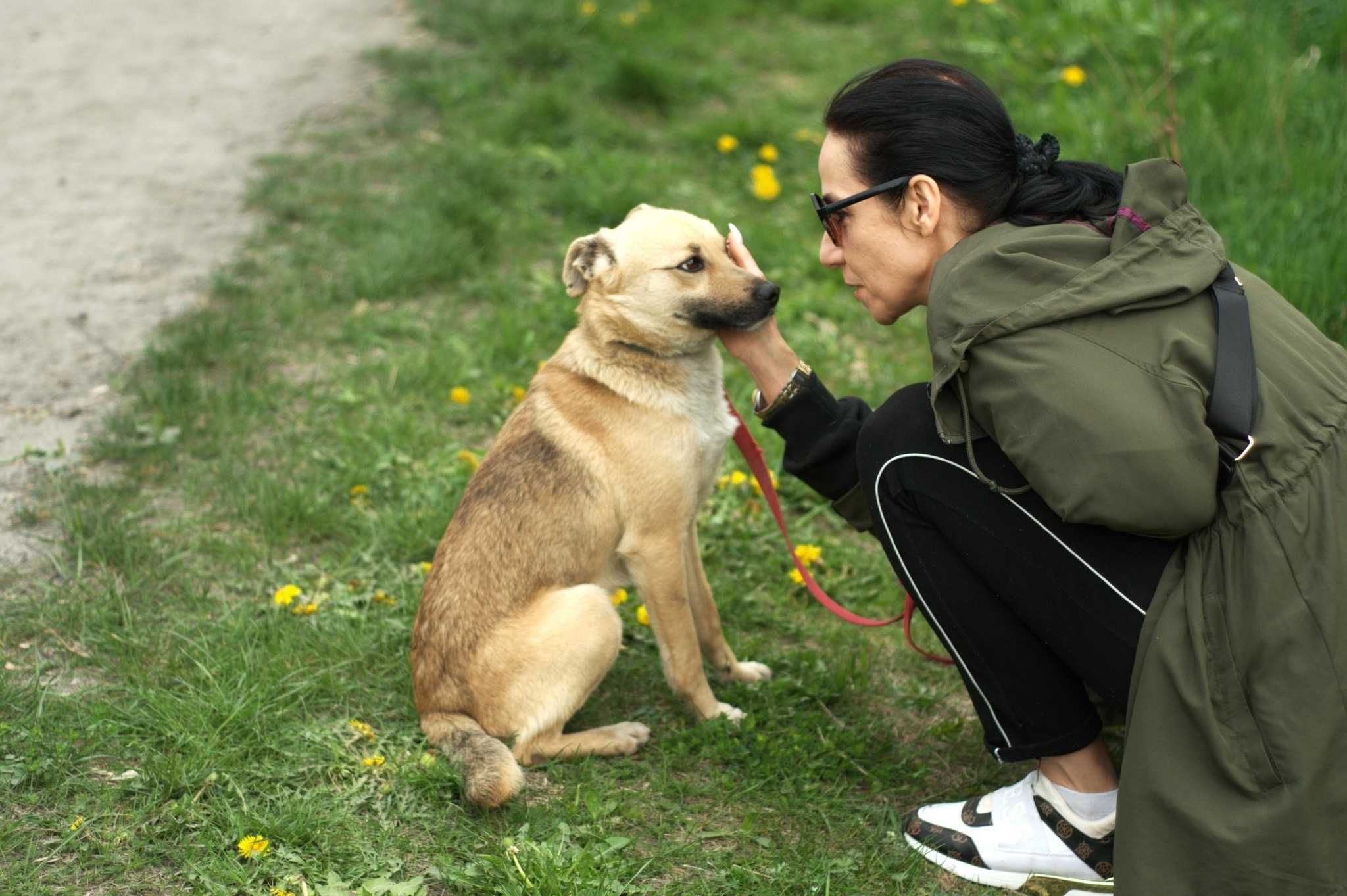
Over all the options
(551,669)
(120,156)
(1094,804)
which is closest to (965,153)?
(1094,804)

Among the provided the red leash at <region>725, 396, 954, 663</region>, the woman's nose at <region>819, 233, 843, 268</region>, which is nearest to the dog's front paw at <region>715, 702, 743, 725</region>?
the red leash at <region>725, 396, 954, 663</region>

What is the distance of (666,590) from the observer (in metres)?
3.37

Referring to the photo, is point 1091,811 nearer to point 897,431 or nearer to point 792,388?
point 897,431

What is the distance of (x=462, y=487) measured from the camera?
432 centimetres

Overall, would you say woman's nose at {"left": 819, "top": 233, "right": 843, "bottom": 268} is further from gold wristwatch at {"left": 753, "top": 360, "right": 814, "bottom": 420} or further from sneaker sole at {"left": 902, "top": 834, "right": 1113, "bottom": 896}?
sneaker sole at {"left": 902, "top": 834, "right": 1113, "bottom": 896}

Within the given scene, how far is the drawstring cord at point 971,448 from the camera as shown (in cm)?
252

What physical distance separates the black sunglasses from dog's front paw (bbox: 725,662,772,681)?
1331 mm

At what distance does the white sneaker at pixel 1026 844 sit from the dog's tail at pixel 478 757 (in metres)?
1.02

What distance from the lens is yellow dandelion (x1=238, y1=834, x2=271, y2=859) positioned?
108 inches

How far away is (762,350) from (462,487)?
1394mm

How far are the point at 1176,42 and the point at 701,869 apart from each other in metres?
5.74

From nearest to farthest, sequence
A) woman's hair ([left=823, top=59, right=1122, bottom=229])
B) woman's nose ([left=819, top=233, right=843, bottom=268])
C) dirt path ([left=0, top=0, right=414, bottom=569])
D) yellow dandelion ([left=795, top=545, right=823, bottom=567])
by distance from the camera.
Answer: woman's hair ([left=823, top=59, right=1122, bottom=229])
woman's nose ([left=819, top=233, right=843, bottom=268])
yellow dandelion ([left=795, top=545, right=823, bottom=567])
dirt path ([left=0, top=0, right=414, bottom=569])

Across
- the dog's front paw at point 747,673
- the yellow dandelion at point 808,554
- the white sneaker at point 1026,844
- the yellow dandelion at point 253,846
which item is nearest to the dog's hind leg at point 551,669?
the dog's front paw at point 747,673

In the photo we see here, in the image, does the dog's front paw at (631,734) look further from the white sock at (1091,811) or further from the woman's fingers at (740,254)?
the woman's fingers at (740,254)
